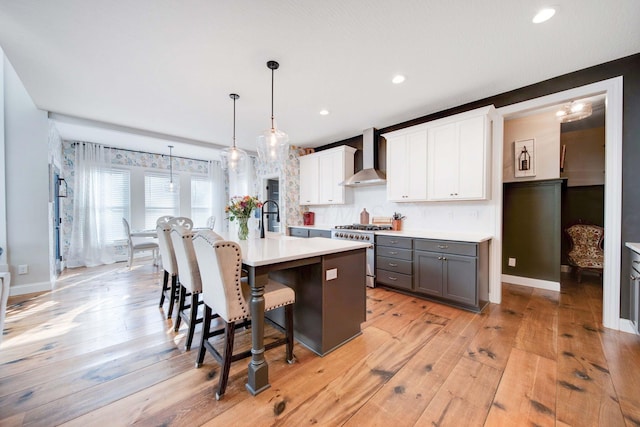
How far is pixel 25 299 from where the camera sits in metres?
3.21

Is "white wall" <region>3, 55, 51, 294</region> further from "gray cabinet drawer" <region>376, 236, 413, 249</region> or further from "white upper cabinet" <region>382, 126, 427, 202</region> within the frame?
"white upper cabinet" <region>382, 126, 427, 202</region>

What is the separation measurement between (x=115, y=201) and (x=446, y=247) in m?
6.74

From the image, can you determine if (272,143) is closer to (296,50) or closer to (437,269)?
(296,50)

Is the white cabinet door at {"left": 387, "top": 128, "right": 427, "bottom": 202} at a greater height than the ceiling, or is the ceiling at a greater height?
the ceiling

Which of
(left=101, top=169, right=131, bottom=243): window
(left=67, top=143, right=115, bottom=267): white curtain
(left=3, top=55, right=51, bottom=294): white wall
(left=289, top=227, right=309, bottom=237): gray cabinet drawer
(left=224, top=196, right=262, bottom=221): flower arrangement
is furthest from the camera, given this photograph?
(left=101, top=169, right=131, bottom=243): window

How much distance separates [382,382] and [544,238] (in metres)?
3.53

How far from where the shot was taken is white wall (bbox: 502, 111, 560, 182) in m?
3.51

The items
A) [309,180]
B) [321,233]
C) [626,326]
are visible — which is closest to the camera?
[626,326]

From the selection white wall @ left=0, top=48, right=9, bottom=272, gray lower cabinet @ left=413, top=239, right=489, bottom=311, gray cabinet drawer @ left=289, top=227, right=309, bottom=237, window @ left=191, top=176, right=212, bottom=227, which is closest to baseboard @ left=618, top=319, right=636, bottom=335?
gray lower cabinet @ left=413, top=239, right=489, bottom=311

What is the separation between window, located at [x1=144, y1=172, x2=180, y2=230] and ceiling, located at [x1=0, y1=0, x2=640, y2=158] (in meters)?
2.61

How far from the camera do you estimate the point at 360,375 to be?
5.77ft

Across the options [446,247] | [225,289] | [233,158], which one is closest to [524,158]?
[446,247]

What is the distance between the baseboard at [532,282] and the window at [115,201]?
306 inches

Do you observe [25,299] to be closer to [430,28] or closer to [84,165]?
[84,165]
